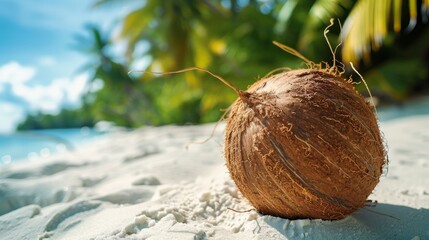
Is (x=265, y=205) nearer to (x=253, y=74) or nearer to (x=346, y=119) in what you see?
(x=346, y=119)

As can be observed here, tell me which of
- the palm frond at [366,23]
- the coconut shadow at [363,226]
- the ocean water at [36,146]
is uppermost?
the palm frond at [366,23]

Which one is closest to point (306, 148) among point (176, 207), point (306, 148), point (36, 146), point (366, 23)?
point (306, 148)

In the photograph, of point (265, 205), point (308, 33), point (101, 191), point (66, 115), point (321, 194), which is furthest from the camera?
point (66, 115)

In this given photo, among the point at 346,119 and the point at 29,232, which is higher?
the point at 346,119

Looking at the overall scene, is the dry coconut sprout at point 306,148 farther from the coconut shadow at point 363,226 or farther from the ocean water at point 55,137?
the ocean water at point 55,137

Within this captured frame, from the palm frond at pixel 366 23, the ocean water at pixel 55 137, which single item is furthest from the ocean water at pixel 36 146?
the palm frond at pixel 366 23

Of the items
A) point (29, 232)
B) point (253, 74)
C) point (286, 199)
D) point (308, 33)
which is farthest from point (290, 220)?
point (253, 74)

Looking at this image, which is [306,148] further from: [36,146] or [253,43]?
[36,146]
